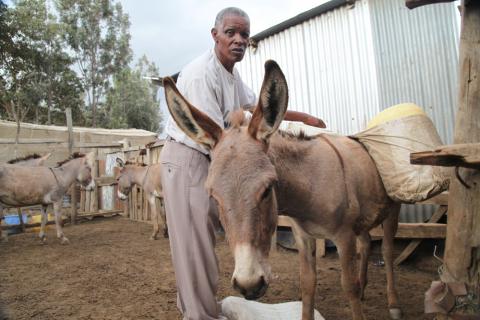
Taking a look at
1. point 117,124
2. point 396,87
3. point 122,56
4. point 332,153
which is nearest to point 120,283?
point 332,153

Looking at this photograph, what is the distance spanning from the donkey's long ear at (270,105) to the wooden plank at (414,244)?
4271mm

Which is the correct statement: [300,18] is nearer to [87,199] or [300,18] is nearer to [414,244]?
[414,244]

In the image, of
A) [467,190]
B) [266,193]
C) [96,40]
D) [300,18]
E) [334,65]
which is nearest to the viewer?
[266,193]

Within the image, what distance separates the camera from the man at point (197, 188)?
2484mm

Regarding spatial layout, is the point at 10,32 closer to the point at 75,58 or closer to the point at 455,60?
the point at 75,58

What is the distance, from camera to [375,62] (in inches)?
235

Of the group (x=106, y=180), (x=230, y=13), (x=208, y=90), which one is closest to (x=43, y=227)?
(x=106, y=180)

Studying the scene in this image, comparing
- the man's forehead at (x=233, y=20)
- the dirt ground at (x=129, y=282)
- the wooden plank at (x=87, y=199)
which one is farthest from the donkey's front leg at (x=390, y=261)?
the wooden plank at (x=87, y=199)

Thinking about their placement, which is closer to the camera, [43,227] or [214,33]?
[214,33]

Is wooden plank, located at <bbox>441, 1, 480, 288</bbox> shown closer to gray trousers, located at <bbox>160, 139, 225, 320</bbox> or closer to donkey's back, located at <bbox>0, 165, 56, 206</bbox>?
gray trousers, located at <bbox>160, 139, 225, 320</bbox>

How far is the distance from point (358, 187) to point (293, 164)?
865mm

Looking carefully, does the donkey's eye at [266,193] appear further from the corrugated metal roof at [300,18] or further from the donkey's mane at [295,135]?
the corrugated metal roof at [300,18]

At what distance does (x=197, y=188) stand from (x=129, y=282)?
327cm

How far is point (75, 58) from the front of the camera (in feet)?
92.9
